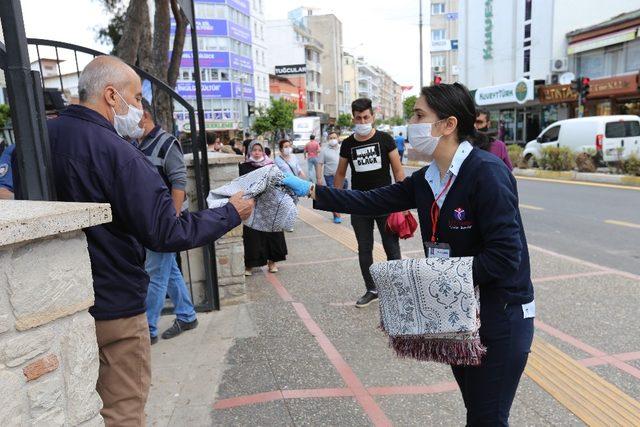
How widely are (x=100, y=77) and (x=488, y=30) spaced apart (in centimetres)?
3915

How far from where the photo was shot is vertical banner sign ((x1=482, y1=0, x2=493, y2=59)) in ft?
120

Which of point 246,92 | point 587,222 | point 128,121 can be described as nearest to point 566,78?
point 587,222

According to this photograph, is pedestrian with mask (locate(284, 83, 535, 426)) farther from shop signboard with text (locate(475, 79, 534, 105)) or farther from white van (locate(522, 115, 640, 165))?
shop signboard with text (locate(475, 79, 534, 105))

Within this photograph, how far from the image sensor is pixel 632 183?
1402 centimetres

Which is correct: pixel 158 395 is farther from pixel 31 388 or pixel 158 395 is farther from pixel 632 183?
pixel 632 183

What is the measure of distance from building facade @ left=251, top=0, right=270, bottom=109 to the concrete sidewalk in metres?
58.4

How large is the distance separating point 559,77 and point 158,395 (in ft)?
104

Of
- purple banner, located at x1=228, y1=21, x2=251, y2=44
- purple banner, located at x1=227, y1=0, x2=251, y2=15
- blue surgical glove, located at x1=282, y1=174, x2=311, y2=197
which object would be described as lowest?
blue surgical glove, located at x1=282, y1=174, x2=311, y2=197

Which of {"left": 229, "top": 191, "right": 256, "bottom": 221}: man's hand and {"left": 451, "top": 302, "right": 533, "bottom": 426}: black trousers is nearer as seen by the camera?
{"left": 451, "top": 302, "right": 533, "bottom": 426}: black trousers

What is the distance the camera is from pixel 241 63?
58.2 metres

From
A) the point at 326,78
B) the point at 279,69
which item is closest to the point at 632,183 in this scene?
the point at 279,69

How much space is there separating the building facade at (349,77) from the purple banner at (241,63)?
5170cm

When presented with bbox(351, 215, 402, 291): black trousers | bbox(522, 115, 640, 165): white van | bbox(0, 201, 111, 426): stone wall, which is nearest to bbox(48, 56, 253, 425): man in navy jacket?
bbox(0, 201, 111, 426): stone wall

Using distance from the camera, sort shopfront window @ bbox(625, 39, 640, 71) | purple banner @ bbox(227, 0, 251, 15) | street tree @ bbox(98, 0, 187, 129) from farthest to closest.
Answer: purple banner @ bbox(227, 0, 251, 15) → shopfront window @ bbox(625, 39, 640, 71) → street tree @ bbox(98, 0, 187, 129)
